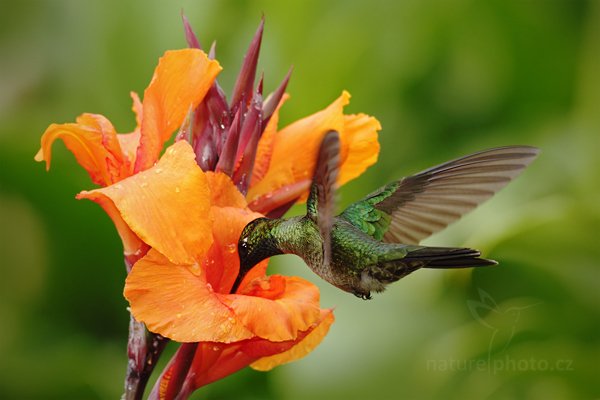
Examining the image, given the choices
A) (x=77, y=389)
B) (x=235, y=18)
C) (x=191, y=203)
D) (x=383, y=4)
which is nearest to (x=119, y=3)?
(x=235, y=18)

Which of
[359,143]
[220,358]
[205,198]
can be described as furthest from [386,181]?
[205,198]

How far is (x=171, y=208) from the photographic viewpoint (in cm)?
74

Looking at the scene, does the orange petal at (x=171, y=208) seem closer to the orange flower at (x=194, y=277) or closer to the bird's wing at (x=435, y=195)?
the orange flower at (x=194, y=277)

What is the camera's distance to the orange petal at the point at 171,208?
737mm

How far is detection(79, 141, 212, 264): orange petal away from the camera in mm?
737

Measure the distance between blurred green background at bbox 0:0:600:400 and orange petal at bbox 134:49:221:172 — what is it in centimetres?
64

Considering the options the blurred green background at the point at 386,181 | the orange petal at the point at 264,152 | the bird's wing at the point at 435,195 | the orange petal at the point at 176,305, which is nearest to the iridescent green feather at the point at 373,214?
the bird's wing at the point at 435,195

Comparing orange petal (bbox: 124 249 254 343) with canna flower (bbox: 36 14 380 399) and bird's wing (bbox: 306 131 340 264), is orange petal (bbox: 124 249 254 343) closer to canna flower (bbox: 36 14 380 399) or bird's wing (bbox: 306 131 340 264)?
canna flower (bbox: 36 14 380 399)

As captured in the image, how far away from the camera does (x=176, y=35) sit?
1868 millimetres

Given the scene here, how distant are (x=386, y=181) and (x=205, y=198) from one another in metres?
1.14

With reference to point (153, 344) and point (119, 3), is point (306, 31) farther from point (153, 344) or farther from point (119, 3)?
point (153, 344)

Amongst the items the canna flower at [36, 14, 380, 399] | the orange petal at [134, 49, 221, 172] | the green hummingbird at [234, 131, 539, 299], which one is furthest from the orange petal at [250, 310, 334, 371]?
the orange petal at [134, 49, 221, 172]

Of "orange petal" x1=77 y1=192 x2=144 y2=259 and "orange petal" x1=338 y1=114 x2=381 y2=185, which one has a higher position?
"orange petal" x1=338 y1=114 x2=381 y2=185

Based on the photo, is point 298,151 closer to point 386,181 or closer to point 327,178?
point 327,178
